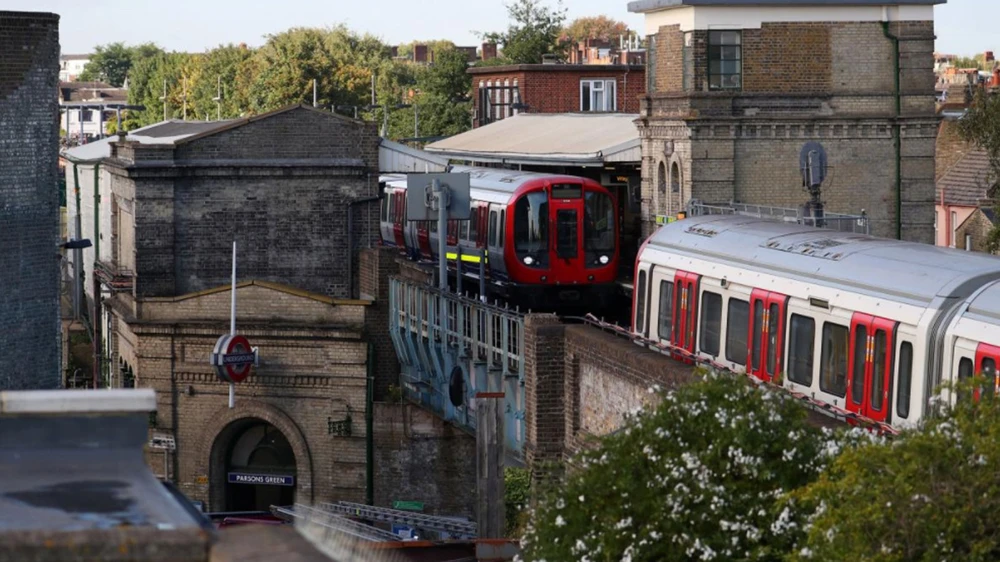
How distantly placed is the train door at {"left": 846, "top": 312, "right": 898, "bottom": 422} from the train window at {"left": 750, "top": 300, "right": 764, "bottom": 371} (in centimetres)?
266

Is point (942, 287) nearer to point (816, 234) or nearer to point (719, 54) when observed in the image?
point (816, 234)

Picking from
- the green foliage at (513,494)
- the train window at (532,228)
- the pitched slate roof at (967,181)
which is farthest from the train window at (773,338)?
the pitched slate roof at (967,181)

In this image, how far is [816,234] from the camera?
22.6 meters

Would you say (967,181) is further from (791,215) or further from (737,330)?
(737,330)

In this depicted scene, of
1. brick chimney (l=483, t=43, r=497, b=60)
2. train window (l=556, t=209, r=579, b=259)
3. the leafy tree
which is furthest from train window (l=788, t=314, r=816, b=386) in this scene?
the leafy tree

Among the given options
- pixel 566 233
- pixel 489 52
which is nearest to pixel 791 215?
pixel 566 233

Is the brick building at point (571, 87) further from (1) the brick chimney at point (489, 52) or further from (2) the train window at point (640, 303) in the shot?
(1) the brick chimney at point (489, 52)

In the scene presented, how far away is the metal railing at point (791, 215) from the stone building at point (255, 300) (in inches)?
265

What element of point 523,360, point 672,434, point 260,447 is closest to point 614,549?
point 672,434

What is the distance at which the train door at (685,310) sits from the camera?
24.7 metres

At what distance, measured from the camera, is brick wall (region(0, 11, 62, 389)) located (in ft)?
113

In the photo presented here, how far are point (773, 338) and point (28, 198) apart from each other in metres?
17.7

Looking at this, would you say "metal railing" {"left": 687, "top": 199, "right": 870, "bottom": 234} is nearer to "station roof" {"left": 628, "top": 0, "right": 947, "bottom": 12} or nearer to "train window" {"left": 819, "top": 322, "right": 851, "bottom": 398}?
"station roof" {"left": 628, "top": 0, "right": 947, "bottom": 12}

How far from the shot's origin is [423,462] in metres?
35.9
